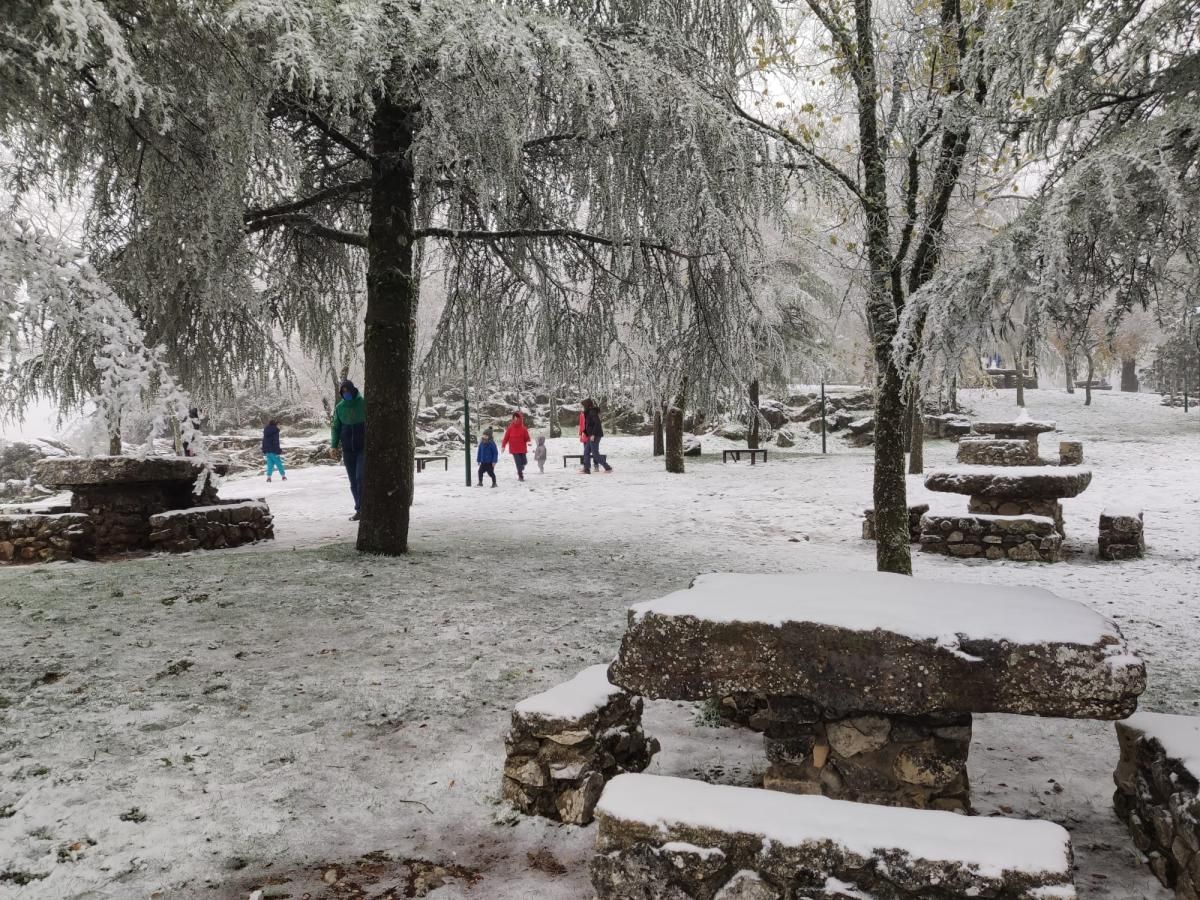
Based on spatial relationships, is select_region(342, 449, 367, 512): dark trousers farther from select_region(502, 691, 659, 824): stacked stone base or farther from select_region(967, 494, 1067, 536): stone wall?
select_region(967, 494, 1067, 536): stone wall

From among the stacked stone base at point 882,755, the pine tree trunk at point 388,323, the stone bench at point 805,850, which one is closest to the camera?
the stone bench at point 805,850

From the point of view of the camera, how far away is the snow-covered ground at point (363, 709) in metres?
2.46

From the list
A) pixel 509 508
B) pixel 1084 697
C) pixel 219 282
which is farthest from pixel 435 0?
pixel 509 508

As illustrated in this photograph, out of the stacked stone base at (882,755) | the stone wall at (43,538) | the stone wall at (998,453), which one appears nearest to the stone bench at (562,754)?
the stacked stone base at (882,755)

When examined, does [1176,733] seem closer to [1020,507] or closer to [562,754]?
[562,754]

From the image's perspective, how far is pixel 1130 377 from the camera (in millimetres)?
35031

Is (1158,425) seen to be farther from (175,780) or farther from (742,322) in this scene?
(175,780)

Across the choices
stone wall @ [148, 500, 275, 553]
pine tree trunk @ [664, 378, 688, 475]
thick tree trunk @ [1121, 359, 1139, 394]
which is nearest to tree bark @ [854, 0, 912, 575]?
stone wall @ [148, 500, 275, 553]

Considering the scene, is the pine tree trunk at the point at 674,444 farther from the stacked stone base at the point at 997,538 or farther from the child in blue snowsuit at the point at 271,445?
the child in blue snowsuit at the point at 271,445

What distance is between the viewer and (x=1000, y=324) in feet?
11.2

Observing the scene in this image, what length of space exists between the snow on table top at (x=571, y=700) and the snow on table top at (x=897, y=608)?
55cm

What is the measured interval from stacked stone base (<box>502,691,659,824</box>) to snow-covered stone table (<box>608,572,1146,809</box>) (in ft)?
1.33

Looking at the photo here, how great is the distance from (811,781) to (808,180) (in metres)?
4.34

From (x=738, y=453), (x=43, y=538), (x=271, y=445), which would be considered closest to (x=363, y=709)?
(x=43, y=538)
